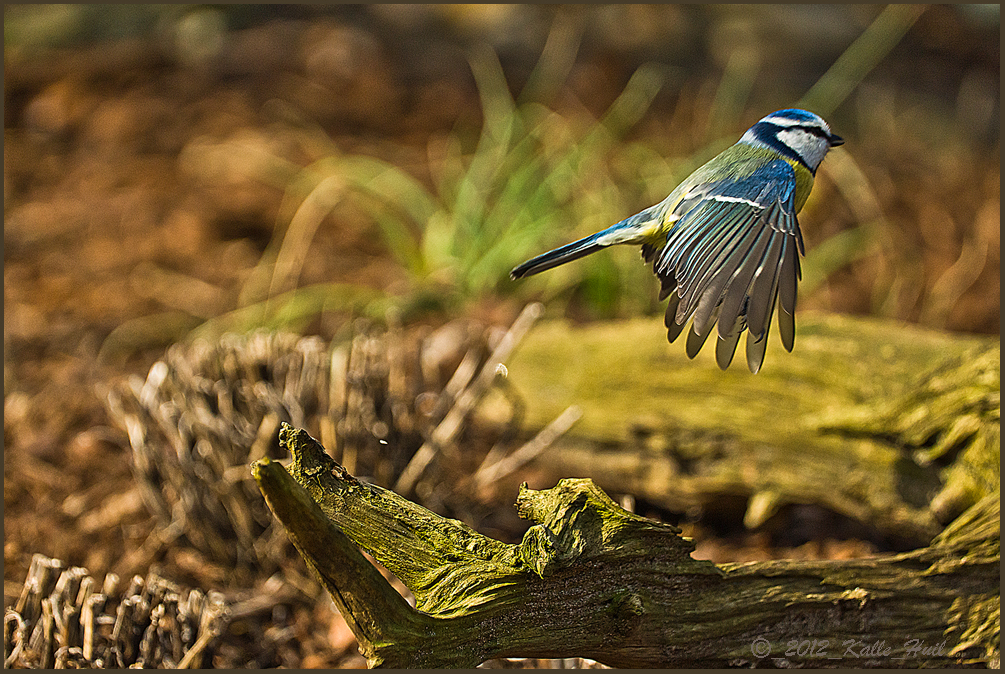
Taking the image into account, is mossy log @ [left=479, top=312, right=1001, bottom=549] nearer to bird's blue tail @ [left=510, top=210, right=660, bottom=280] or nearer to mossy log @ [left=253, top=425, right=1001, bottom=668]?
mossy log @ [left=253, top=425, right=1001, bottom=668]

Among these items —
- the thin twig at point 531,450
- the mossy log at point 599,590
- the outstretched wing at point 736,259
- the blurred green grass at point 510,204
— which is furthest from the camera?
the blurred green grass at point 510,204

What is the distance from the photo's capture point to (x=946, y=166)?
196 inches

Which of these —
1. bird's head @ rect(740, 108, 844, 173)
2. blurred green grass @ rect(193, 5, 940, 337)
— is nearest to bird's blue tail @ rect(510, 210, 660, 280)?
bird's head @ rect(740, 108, 844, 173)

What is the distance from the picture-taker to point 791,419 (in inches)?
88.4

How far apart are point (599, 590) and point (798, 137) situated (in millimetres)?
846

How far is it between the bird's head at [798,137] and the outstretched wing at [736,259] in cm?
4

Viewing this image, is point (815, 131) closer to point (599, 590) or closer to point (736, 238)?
point (736, 238)

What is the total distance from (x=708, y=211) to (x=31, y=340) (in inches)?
120

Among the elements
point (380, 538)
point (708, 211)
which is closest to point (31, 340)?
point (380, 538)

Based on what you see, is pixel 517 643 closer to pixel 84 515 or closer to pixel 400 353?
pixel 400 353

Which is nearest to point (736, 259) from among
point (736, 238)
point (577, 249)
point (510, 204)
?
point (736, 238)

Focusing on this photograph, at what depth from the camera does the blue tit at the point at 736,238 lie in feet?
3.62

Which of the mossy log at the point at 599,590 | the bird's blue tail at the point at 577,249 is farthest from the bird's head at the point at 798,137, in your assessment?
the mossy log at the point at 599,590

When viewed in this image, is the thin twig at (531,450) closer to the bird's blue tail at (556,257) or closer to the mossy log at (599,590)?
the mossy log at (599,590)
